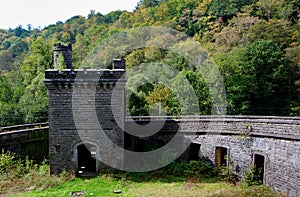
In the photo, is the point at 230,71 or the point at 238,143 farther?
the point at 230,71

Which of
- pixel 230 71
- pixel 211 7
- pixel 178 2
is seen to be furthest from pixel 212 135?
pixel 178 2

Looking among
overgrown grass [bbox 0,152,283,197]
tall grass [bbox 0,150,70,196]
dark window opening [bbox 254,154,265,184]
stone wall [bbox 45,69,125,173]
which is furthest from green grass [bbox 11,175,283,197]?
stone wall [bbox 45,69,125,173]

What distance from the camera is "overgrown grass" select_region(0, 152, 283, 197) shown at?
13688 mm

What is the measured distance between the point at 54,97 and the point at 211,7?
4656 cm

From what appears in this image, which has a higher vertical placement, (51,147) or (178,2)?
(178,2)

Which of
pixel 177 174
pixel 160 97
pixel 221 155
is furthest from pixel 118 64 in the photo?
pixel 160 97

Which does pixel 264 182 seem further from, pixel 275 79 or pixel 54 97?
pixel 275 79

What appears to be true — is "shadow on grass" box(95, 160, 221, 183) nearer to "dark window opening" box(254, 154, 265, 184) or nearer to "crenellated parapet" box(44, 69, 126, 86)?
"dark window opening" box(254, 154, 265, 184)

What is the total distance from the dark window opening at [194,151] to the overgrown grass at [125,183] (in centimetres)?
88

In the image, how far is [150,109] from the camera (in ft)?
109

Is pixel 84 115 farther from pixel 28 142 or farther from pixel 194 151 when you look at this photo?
pixel 194 151

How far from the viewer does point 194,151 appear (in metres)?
18.8

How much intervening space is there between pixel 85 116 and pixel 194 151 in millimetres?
6305

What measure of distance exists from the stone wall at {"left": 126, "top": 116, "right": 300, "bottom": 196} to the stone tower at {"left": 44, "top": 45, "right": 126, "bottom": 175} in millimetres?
2001
